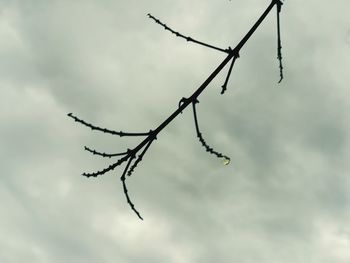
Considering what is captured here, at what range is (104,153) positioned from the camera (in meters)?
4.56

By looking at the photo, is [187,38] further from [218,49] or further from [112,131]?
[112,131]

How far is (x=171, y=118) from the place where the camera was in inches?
165

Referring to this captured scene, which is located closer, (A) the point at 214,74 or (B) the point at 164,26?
(A) the point at 214,74

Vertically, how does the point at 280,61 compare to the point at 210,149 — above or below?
above

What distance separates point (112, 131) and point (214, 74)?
1161 millimetres

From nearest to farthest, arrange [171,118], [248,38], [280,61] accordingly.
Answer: [171,118] → [248,38] → [280,61]

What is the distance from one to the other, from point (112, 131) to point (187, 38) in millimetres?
1233

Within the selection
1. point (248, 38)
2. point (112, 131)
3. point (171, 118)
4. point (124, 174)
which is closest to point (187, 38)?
point (248, 38)

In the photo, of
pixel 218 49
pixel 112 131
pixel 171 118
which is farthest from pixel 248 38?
pixel 112 131

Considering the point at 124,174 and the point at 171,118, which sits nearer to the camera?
the point at 171,118

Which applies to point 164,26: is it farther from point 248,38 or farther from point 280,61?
point 280,61

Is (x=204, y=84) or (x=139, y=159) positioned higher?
(x=204, y=84)

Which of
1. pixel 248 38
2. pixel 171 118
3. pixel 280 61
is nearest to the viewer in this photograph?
pixel 171 118

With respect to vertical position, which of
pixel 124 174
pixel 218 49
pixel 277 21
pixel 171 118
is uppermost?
pixel 277 21
